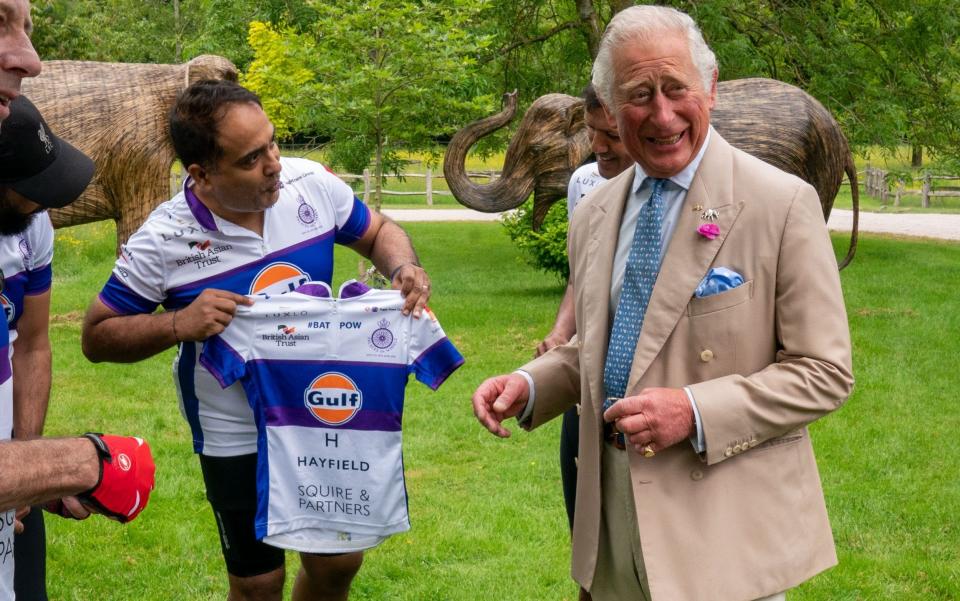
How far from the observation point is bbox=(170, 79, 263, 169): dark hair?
3.25 m

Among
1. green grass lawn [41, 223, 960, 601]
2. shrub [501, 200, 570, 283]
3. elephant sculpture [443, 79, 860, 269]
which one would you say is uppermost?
elephant sculpture [443, 79, 860, 269]

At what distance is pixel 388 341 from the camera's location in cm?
334

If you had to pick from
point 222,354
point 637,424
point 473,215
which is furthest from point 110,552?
point 473,215

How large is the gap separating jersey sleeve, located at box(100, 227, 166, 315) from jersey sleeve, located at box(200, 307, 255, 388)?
0.25m

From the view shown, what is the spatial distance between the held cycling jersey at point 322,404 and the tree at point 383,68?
355 inches

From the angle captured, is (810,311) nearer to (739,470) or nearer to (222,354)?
(739,470)

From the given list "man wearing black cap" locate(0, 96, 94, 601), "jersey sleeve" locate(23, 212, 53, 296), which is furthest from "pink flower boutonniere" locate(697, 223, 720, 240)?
"jersey sleeve" locate(23, 212, 53, 296)

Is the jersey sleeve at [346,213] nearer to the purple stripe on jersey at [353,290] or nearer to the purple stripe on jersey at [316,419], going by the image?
the purple stripe on jersey at [353,290]

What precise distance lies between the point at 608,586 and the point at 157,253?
5.46ft

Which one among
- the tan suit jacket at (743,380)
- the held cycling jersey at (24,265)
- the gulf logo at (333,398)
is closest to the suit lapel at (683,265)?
the tan suit jacket at (743,380)

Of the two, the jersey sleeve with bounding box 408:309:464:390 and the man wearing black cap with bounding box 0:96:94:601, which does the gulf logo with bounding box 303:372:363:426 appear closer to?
the jersey sleeve with bounding box 408:309:464:390

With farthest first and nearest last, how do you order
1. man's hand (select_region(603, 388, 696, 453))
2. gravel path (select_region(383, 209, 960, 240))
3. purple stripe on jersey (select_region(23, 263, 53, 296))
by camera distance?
gravel path (select_region(383, 209, 960, 240)) → purple stripe on jersey (select_region(23, 263, 53, 296)) → man's hand (select_region(603, 388, 696, 453))

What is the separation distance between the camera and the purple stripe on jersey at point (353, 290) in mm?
3406

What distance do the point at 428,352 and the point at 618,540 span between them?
100cm
